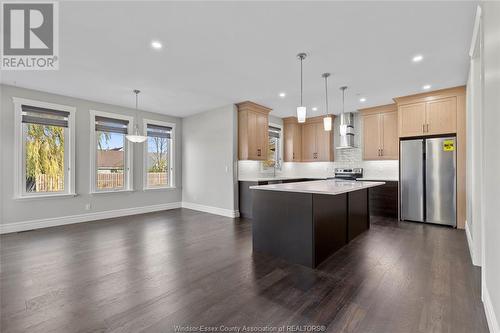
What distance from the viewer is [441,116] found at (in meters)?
4.52

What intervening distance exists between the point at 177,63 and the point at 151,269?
9.07 feet

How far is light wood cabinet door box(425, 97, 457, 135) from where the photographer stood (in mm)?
4410

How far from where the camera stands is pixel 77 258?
9.84 ft

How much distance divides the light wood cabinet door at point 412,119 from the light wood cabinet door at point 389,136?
47 cm

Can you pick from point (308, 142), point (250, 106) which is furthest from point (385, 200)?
point (250, 106)

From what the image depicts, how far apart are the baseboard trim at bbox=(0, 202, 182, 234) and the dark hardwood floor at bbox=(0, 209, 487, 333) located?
62cm

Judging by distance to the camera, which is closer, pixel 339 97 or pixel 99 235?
pixel 99 235

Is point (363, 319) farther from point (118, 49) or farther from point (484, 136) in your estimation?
point (118, 49)

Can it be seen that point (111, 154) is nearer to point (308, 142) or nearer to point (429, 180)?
point (308, 142)

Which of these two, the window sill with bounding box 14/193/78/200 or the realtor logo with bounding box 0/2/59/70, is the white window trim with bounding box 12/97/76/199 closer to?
the window sill with bounding box 14/193/78/200

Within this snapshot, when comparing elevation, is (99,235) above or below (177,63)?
below

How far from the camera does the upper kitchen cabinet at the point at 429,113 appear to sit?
4.42 m

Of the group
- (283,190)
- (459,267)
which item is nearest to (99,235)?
(283,190)

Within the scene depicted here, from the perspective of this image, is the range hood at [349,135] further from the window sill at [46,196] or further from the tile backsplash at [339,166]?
the window sill at [46,196]
